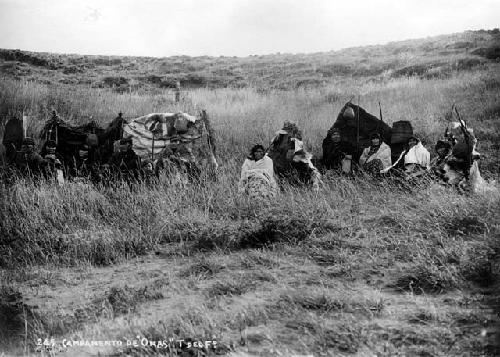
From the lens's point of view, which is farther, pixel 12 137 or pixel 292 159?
pixel 12 137

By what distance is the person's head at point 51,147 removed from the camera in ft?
31.9

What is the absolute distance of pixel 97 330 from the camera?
13.3 feet

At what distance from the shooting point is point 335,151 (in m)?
9.64

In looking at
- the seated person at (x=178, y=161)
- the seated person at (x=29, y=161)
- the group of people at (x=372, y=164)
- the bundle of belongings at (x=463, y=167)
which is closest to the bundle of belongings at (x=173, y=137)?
the seated person at (x=178, y=161)

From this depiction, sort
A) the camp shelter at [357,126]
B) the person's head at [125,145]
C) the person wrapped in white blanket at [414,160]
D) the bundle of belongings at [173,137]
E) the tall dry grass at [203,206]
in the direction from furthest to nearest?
1. the camp shelter at [357,126]
2. the bundle of belongings at [173,137]
3. the person's head at [125,145]
4. the person wrapped in white blanket at [414,160]
5. the tall dry grass at [203,206]

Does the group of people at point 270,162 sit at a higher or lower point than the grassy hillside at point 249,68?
lower

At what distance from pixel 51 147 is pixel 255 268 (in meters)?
6.17

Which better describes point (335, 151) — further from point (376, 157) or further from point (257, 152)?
point (257, 152)

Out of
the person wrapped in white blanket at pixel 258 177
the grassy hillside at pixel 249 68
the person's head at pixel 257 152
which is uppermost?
the grassy hillside at pixel 249 68

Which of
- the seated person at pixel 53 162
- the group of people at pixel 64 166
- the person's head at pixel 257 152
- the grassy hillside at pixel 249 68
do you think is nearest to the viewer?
the person's head at pixel 257 152

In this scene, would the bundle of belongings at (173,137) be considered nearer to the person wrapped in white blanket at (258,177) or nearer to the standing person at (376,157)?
the person wrapped in white blanket at (258,177)

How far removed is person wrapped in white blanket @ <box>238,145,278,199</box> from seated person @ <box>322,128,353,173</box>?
1650 millimetres

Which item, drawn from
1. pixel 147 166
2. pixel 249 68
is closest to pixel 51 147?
pixel 147 166

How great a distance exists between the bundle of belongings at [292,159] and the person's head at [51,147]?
162 inches
